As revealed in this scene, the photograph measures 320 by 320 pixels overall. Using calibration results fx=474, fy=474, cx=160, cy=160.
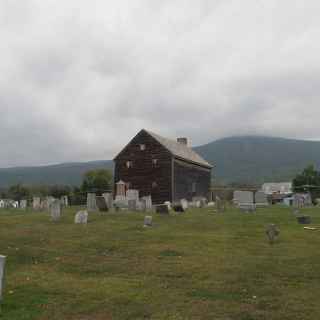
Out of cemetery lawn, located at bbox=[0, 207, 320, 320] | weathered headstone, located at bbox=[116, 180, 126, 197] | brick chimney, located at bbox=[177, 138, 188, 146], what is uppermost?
Result: brick chimney, located at bbox=[177, 138, 188, 146]

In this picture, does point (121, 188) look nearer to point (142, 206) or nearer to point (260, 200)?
point (260, 200)

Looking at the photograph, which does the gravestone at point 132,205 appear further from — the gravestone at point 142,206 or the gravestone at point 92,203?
the gravestone at point 92,203

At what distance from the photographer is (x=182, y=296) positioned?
8.77 m

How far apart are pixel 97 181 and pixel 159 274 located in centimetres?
7202

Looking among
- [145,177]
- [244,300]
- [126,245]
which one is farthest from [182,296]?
[145,177]

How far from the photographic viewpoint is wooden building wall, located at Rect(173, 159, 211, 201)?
48.1 m

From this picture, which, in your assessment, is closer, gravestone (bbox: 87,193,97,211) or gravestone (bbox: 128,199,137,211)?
gravestone (bbox: 87,193,97,211)

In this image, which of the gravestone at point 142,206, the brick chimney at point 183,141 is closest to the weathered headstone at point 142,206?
the gravestone at point 142,206

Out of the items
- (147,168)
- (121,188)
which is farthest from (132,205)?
(121,188)

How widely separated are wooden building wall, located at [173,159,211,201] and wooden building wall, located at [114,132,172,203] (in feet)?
3.56

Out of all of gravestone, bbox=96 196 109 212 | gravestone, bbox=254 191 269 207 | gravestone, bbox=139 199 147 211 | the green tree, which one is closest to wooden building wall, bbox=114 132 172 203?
gravestone, bbox=254 191 269 207

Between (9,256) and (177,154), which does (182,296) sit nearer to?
(9,256)

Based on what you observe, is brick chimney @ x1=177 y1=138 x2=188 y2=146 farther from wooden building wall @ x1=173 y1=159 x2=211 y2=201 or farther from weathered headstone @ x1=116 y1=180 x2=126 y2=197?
weathered headstone @ x1=116 y1=180 x2=126 y2=197

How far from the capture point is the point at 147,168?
47.8 meters
